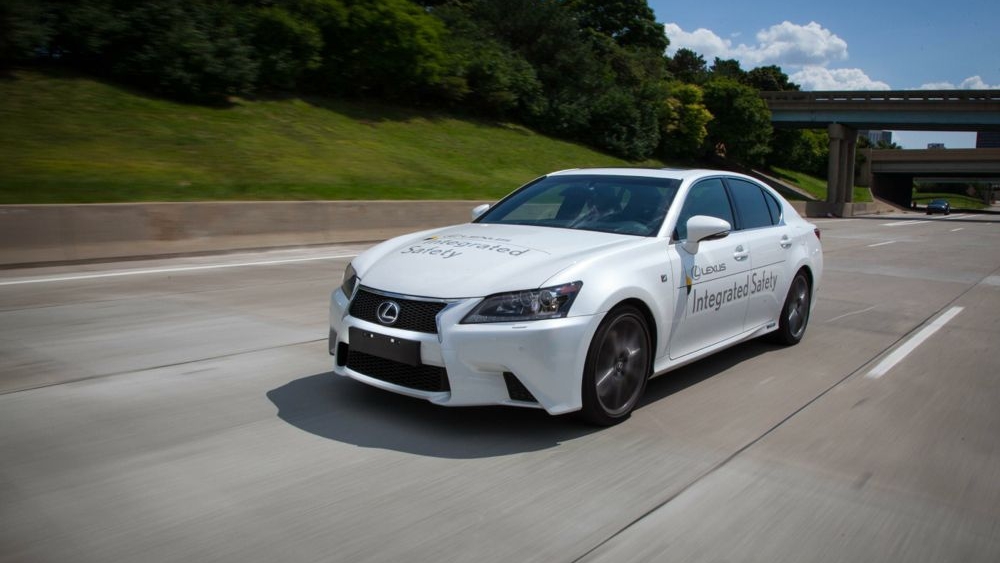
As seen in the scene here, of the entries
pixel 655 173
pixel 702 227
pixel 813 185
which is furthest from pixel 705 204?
pixel 813 185

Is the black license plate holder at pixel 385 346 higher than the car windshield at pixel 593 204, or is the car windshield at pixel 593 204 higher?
the car windshield at pixel 593 204

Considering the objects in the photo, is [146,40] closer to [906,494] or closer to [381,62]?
[381,62]

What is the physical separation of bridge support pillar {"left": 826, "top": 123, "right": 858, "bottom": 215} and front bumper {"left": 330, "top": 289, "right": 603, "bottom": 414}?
62531 mm

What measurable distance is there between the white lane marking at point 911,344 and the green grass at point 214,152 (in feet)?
41.0

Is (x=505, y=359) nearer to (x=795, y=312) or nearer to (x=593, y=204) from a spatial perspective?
(x=593, y=204)

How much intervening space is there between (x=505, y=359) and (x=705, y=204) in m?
2.53

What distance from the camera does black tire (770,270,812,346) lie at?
23.8ft

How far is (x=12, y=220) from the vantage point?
1116 centimetres

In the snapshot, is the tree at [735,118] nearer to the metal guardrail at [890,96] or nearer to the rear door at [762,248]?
the metal guardrail at [890,96]

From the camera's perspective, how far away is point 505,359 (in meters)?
4.38

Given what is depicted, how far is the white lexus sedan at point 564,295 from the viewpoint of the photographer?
4445 mm

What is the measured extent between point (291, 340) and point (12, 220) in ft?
21.1

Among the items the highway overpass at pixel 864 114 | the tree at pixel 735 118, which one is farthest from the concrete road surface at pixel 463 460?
the tree at pixel 735 118

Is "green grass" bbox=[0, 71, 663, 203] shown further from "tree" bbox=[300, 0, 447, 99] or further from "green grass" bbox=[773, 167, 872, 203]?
"green grass" bbox=[773, 167, 872, 203]
